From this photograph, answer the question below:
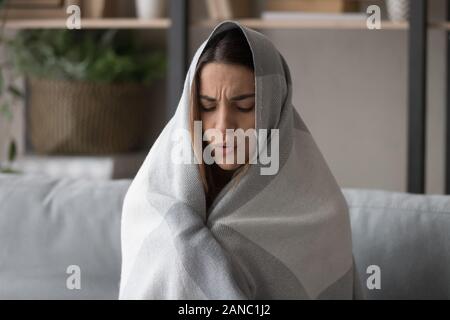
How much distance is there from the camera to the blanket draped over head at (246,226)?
1168mm

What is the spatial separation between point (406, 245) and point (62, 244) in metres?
0.71

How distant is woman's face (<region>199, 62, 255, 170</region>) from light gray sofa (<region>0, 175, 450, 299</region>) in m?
0.53

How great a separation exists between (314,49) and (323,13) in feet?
1.42

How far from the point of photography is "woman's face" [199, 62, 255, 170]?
1188mm

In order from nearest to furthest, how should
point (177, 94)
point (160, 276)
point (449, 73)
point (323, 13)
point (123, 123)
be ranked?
point (160, 276)
point (177, 94)
point (323, 13)
point (449, 73)
point (123, 123)

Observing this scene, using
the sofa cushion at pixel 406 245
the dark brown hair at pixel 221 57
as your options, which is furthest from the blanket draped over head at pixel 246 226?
the sofa cushion at pixel 406 245

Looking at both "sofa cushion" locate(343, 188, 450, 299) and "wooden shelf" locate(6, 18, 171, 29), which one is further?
"wooden shelf" locate(6, 18, 171, 29)

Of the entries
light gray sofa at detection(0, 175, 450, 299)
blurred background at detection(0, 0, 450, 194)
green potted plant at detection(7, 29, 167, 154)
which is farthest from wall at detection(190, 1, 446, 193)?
light gray sofa at detection(0, 175, 450, 299)

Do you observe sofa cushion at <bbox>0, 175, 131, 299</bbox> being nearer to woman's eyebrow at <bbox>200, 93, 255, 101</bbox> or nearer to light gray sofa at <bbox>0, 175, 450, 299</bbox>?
light gray sofa at <bbox>0, 175, 450, 299</bbox>

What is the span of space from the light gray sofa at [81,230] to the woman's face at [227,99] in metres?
0.53

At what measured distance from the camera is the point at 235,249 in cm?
120

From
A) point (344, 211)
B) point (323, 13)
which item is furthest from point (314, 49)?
point (344, 211)

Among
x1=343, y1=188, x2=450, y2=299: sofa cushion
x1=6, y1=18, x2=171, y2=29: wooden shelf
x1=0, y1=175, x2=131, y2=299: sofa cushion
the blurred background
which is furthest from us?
the blurred background

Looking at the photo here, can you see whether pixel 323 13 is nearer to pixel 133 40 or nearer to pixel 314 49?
pixel 314 49
